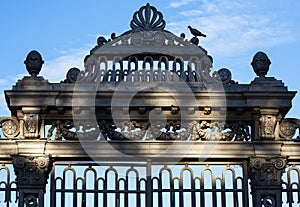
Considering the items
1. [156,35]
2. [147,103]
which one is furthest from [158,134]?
[156,35]

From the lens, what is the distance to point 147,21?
63.6 ft

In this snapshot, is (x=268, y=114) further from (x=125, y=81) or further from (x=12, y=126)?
(x=12, y=126)

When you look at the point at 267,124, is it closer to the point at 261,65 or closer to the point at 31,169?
the point at 261,65

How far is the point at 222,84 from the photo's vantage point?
1881 centimetres

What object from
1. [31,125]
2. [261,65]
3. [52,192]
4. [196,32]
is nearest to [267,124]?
[261,65]

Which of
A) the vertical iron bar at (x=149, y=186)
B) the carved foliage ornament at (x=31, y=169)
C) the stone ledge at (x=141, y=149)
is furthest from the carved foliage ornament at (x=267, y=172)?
the carved foliage ornament at (x=31, y=169)

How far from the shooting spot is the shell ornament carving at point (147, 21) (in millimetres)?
19317

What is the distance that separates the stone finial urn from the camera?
19.1 m

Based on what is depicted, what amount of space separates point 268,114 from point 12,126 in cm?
497

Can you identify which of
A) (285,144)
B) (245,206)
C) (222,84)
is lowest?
(245,206)

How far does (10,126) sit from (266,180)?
5.05 meters

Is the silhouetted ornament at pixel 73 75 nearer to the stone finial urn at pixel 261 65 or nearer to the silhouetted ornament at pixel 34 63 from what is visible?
the silhouetted ornament at pixel 34 63

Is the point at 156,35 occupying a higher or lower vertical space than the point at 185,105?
higher

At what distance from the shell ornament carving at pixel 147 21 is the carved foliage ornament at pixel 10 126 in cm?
299
